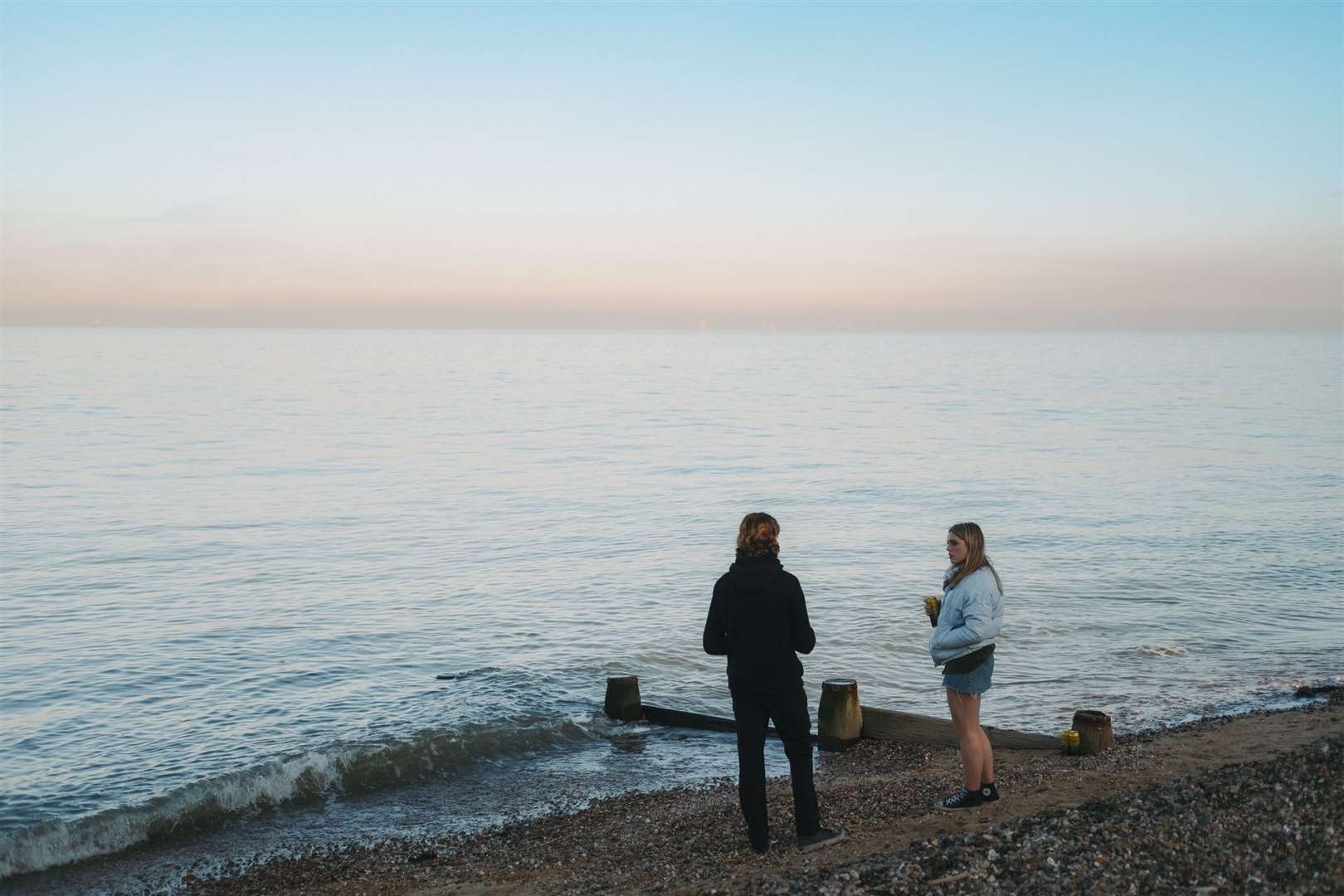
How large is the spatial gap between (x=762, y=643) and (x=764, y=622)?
0.14 meters

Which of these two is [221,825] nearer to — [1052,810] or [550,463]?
[1052,810]

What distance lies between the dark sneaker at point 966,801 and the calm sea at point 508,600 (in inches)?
131

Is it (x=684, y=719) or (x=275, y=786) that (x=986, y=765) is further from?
(x=275, y=786)

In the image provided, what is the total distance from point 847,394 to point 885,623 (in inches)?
2872

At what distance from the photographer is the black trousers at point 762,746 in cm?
740

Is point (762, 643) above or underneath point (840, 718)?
above

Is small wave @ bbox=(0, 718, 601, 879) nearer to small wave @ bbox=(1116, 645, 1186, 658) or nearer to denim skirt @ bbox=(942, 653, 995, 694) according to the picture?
denim skirt @ bbox=(942, 653, 995, 694)

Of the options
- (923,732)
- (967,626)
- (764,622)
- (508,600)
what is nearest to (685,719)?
(923,732)

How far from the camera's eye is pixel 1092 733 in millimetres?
10219

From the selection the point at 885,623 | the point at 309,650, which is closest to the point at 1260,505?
the point at 885,623

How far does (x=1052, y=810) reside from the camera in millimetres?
7918

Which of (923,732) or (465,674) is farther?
(465,674)

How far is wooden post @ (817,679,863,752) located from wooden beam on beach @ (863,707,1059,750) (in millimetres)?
140

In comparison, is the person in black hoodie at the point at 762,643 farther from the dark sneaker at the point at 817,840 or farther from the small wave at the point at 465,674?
the small wave at the point at 465,674
